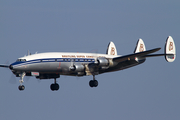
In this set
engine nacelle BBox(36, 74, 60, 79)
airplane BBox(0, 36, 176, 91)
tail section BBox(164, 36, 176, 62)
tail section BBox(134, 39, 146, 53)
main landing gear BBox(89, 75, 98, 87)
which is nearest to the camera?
airplane BBox(0, 36, 176, 91)

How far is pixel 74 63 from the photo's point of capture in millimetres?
45062

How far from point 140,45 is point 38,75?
1490 centimetres

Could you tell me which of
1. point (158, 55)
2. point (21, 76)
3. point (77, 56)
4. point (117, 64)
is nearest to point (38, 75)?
point (21, 76)

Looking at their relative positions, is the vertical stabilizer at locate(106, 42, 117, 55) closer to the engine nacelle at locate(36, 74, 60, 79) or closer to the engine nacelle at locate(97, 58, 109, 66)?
the engine nacelle at locate(97, 58, 109, 66)

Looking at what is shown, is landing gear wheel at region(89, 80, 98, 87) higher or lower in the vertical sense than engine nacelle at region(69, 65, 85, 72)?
lower

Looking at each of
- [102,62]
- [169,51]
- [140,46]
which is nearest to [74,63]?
[102,62]

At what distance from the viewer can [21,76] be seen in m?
42.5

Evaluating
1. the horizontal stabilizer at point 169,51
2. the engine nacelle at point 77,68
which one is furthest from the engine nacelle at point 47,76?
the horizontal stabilizer at point 169,51

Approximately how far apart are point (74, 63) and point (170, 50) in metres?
12.0

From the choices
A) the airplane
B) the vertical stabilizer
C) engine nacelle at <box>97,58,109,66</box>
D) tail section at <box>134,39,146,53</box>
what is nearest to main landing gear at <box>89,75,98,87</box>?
the airplane

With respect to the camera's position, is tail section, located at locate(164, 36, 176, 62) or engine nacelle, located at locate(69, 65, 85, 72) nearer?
engine nacelle, located at locate(69, 65, 85, 72)

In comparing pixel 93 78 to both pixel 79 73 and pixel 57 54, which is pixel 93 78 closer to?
pixel 79 73

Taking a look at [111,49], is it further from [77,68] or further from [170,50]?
[77,68]

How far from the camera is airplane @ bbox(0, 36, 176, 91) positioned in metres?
42.3
